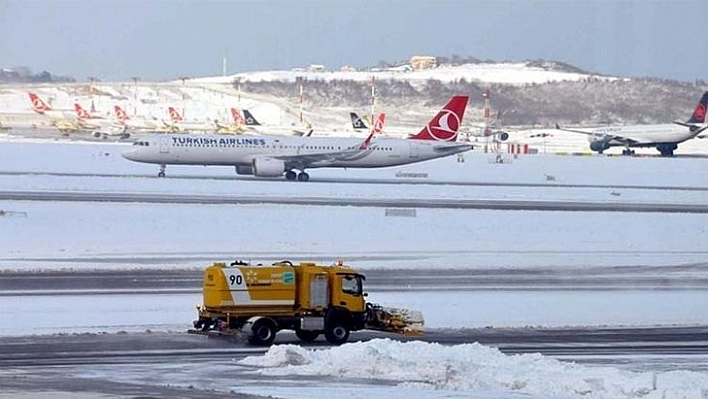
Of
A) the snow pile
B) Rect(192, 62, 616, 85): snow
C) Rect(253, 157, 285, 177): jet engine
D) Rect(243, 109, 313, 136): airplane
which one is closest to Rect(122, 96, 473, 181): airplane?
Rect(253, 157, 285, 177): jet engine

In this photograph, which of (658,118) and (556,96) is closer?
(658,118)

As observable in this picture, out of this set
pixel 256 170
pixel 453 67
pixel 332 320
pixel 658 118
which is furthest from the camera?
pixel 453 67

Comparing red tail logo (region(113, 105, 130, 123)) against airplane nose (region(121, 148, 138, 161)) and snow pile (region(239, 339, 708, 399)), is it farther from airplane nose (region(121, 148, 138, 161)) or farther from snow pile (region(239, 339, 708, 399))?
snow pile (region(239, 339, 708, 399))

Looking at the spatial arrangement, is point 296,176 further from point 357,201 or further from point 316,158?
point 357,201

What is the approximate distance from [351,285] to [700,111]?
10459cm

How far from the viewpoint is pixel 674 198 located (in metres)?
65.4

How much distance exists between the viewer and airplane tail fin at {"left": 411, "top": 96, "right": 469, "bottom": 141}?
8394cm

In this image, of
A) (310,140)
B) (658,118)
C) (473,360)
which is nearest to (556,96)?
(658,118)

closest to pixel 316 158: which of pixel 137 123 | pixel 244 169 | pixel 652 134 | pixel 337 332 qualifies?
pixel 244 169

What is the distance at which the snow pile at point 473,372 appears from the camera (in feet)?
58.7

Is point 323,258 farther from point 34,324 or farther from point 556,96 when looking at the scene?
point 556,96

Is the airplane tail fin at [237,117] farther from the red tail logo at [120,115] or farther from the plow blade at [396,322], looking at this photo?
the plow blade at [396,322]

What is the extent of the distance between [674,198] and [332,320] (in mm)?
44798

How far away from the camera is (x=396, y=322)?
2453cm
